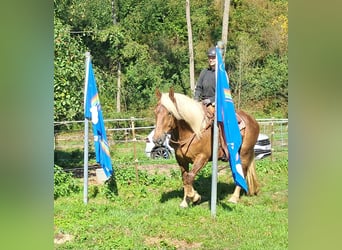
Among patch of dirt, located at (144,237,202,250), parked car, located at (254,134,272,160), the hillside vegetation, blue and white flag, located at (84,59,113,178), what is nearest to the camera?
patch of dirt, located at (144,237,202,250)

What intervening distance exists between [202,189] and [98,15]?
12.9ft

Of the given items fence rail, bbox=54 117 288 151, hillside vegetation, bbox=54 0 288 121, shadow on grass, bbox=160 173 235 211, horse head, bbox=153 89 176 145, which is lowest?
shadow on grass, bbox=160 173 235 211

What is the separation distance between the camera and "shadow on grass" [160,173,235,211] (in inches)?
195

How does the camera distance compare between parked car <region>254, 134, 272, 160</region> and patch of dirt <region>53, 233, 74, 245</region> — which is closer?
patch of dirt <region>53, 233, 74, 245</region>

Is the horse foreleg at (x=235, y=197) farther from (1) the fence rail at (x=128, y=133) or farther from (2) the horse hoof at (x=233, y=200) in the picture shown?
(1) the fence rail at (x=128, y=133)

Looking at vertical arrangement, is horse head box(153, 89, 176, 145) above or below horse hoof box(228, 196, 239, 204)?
above

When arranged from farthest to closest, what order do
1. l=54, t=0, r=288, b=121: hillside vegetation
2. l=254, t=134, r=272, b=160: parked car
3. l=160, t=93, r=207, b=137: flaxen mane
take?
l=54, t=0, r=288, b=121: hillside vegetation
l=254, t=134, r=272, b=160: parked car
l=160, t=93, r=207, b=137: flaxen mane

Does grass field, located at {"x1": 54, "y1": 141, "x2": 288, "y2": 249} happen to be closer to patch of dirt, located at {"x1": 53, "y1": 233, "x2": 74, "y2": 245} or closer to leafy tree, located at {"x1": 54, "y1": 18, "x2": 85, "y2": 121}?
patch of dirt, located at {"x1": 53, "y1": 233, "x2": 74, "y2": 245}

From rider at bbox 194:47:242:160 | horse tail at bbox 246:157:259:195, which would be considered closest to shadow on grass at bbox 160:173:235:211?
horse tail at bbox 246:157:259:195

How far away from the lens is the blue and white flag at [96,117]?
4729 millimetres

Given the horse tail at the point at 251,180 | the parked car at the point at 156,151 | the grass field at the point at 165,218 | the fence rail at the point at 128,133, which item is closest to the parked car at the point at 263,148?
the fence rail at the point at 128,133

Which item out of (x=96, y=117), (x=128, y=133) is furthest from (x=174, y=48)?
(x=96, y=117)

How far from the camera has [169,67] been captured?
29.6ft
